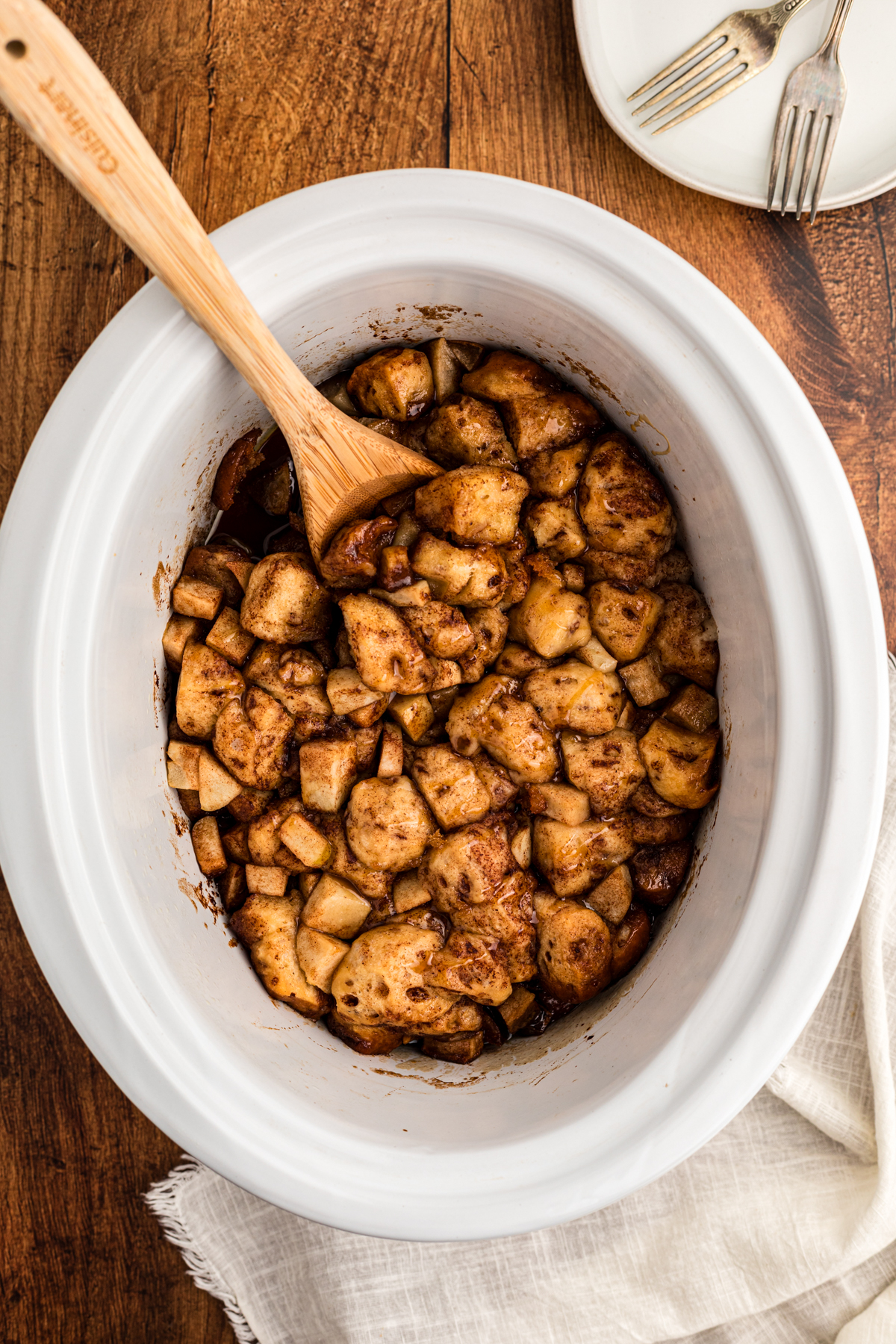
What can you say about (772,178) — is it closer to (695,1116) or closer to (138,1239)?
(695,1116)

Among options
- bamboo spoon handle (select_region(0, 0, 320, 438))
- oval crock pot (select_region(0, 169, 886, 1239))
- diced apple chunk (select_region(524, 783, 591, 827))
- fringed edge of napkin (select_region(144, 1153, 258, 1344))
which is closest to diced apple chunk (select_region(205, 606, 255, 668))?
oval crock pot (select_region(0, 169, 886, 1239))

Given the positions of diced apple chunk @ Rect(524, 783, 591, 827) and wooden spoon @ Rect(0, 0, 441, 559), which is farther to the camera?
diced apple chunk @ Rect(524, 783, 591, 827)

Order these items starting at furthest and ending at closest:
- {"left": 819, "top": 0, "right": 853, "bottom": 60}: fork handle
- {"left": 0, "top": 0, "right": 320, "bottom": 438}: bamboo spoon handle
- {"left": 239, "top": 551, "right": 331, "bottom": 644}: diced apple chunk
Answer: {"left": 819, "top": 0, "right": 853, "bottom": 60}: fork handle < {"left": 239, "top": 551, "right": 331, "bottom": 644}: diced apple chunk < {"left": 0, "top": 0, "right": 320, "bottom": 438}: bamboo spoon handle

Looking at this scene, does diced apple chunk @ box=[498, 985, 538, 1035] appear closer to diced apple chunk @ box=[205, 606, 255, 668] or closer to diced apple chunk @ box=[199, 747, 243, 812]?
diced apple chunk @ box=[199, 747, 243, 812]

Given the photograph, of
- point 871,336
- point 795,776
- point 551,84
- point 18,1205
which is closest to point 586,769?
point 795,776

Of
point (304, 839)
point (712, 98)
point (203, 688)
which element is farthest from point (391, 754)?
point (712, 98)
